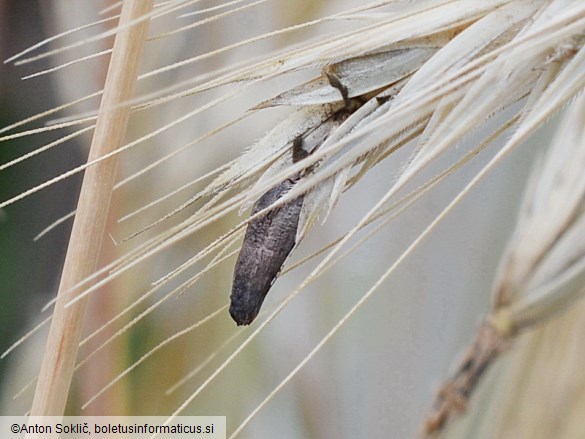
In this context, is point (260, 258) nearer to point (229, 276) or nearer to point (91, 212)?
point (91, 212)

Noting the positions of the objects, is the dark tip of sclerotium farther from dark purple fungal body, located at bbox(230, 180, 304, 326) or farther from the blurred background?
→ the blurred background

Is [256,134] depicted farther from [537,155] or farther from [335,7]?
[537,155]

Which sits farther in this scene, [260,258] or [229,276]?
[229,276]

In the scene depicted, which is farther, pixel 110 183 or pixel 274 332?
pixel 274 332

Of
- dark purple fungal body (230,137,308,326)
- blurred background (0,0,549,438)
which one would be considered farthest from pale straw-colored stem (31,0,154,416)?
blurred background (0,0,549,438)

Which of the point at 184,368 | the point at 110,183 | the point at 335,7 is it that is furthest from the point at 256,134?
the point at 110,183

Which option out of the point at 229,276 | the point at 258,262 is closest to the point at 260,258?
the point at 258,262
